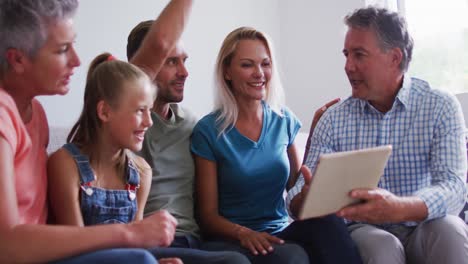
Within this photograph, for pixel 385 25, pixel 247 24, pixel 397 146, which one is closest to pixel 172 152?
pixel 397 146

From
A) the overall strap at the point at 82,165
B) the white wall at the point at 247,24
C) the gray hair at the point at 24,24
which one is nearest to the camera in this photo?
the gray hair at the point at 24,24

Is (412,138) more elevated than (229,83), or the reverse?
(229,83)

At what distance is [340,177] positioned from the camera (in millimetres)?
1472

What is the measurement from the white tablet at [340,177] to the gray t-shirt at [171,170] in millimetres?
408

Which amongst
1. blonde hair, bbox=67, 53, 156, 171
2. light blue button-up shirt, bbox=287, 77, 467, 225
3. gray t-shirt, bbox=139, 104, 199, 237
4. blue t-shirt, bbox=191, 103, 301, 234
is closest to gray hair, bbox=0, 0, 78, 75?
blonde hair, bbox=67, 53, 156, 171

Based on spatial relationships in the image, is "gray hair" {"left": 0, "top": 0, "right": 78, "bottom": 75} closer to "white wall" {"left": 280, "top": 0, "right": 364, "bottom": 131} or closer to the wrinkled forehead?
the wrinkled forehead

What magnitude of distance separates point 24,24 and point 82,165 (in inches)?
14.1

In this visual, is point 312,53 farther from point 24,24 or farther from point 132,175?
point 24,24

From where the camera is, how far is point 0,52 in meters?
1.24

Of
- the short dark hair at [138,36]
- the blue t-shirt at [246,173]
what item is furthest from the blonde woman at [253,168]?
the short dark hair at [138,36]

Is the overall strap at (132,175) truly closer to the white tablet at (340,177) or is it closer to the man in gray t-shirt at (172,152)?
the man in gray t-shirt at (172,152)

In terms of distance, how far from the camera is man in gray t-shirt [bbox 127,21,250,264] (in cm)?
174

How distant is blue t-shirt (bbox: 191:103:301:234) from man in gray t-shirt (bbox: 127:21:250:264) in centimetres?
6

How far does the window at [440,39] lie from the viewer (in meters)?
3.13
